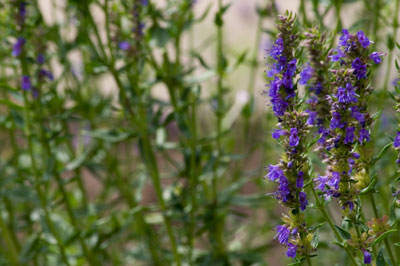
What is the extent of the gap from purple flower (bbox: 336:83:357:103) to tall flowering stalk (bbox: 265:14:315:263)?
0.23 feet

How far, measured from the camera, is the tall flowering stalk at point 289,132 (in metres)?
0.99

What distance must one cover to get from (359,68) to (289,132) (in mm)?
171

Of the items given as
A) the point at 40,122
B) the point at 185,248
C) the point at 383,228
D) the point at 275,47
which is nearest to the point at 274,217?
the point at 185,248

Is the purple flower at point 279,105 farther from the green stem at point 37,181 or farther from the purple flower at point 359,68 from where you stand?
the green stem at point 37,181

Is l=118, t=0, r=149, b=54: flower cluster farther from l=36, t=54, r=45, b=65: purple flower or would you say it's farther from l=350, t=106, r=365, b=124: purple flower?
l=350, t=106, r=365, b=124: purple flower

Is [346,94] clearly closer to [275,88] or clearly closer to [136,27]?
[275,88]

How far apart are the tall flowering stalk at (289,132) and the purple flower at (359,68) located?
0.10 meters

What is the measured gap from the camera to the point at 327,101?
3.62 ft

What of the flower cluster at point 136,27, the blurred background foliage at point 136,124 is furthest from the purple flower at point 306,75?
the flower cluster at point 136,27

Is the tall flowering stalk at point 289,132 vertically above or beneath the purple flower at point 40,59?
beneath

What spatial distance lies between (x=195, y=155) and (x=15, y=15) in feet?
2.65

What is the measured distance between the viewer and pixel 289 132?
1.01m

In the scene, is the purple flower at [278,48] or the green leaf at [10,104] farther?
the green leaf at [10,104]

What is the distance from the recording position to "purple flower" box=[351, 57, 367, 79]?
1004 millimetres
